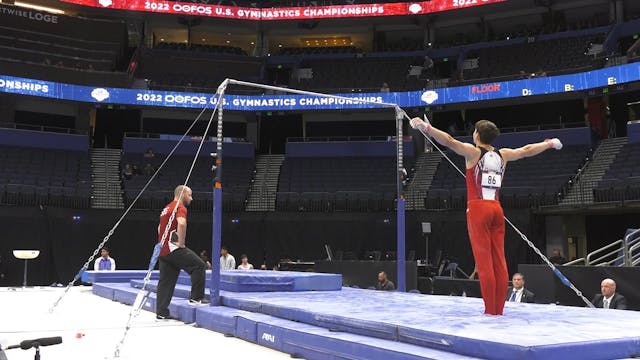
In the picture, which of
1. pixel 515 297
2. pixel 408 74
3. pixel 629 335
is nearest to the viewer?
pixel 629 335

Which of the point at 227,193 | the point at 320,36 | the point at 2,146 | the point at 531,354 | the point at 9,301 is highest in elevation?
the point at 320,36

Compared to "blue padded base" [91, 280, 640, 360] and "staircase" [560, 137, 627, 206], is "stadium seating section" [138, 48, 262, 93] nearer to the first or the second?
"staircase" [560, 137, 627, 206]

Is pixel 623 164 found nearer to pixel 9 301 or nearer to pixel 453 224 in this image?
pixel 453 224

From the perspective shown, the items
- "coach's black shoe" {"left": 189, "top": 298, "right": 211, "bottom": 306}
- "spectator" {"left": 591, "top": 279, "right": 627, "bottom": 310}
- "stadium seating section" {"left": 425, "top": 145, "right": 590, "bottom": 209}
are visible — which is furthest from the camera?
"stadium seating section" {"left": 425, "top": 145, "right": 590, "bottom": 209}

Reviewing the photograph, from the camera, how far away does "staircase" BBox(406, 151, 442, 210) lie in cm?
2384

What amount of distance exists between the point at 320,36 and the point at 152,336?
Result: 2867 cm

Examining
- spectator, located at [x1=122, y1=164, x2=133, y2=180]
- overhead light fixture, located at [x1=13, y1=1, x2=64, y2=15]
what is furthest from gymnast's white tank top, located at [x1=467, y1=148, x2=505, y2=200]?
overhead light fixture, located at [x1=13, y1=1, x2=64, y2=15]

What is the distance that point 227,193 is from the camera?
81.0 feet

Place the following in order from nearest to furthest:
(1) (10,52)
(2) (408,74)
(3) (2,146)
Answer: (3) (2,146)
(1) (10,52)
(2) (408,74)

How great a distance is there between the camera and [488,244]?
542 cm

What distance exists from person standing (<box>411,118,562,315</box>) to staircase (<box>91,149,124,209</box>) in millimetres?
19417

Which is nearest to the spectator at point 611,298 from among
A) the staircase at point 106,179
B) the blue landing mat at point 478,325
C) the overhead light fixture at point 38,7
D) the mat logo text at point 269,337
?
the blue landing mat at point 478,325

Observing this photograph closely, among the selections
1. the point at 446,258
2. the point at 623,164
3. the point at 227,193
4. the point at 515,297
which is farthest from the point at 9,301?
the point at 623,164

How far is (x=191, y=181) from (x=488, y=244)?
2139 cm
